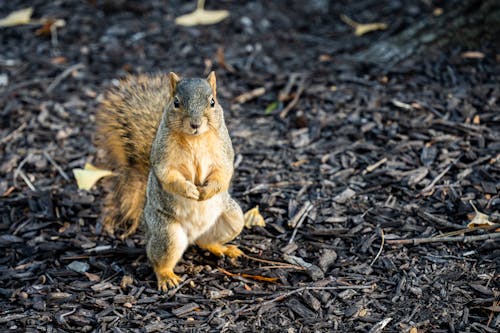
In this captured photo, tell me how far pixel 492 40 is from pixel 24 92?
144 inches

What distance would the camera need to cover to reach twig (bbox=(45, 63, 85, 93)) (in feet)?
16.3

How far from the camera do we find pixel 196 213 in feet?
10.4

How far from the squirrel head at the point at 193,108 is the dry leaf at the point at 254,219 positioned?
2.27ft

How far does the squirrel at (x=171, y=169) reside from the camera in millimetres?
2977

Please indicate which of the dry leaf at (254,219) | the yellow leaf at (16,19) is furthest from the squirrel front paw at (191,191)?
the yellow leaf at (16,19)

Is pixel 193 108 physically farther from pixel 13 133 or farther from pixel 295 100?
pixel 13 133

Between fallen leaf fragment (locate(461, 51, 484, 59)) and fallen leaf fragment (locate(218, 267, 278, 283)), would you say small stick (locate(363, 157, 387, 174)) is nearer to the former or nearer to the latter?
fallen leaf fragment (locate(218, 267, 278, 283))

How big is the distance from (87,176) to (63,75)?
1.62 m

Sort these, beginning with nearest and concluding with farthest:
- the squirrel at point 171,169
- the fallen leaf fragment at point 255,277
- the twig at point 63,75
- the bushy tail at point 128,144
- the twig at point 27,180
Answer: the squirrel at point 171,169
the fallen leaf fragment at point 255,277
the bushy tail at point 128,144
the twig at point 27,180
the twig at point 63,75

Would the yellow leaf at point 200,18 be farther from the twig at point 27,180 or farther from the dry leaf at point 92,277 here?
the dry leaf at point 92,277

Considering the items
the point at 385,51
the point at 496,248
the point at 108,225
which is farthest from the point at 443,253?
the point at 385,51

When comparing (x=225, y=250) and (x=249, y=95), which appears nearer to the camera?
(x=225, y=250)

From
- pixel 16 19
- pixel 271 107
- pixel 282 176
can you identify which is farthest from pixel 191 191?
pixel 16 19

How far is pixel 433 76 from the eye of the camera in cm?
469
